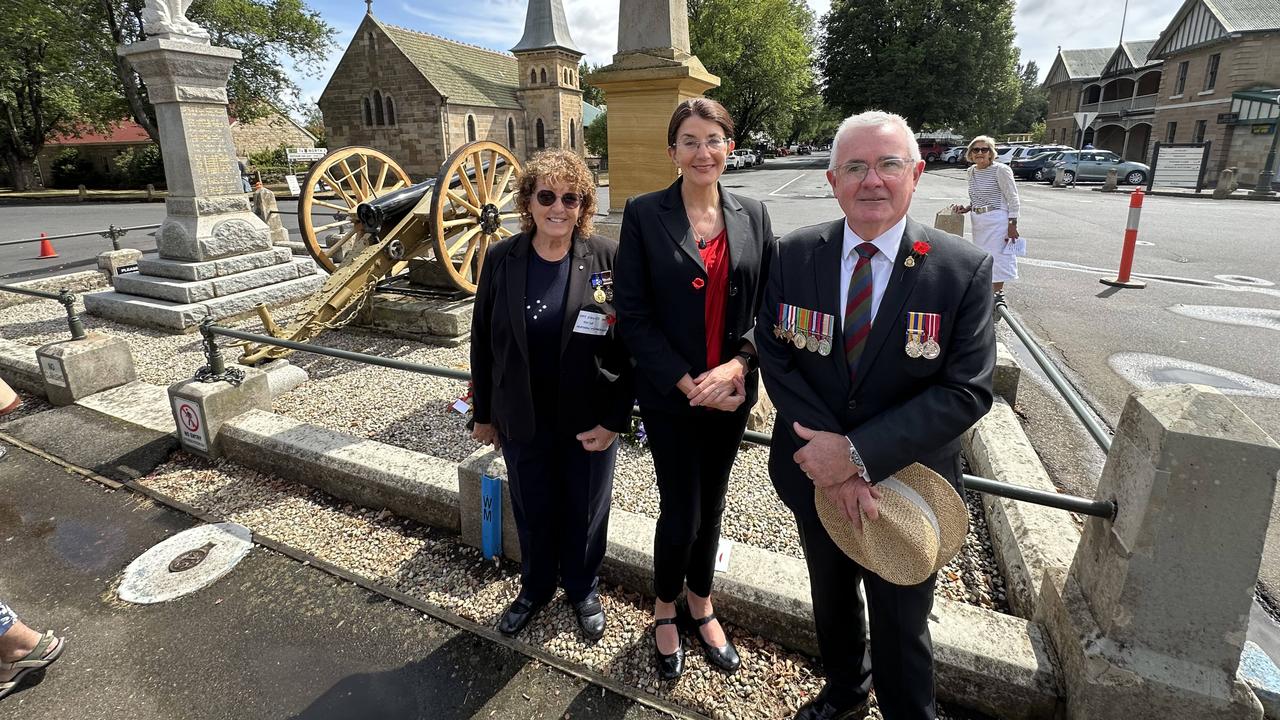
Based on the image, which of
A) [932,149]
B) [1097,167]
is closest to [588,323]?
[1097,167]

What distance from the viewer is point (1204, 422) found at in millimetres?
1554

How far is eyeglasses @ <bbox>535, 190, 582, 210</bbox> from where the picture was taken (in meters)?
2.08

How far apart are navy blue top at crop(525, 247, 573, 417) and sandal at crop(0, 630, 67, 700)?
198cm

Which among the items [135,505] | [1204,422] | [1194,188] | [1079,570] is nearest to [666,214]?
[1204,422]

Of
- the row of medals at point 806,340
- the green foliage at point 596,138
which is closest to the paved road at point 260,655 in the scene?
the row of medals at point 806,340

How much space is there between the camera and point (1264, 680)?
1.79 meters

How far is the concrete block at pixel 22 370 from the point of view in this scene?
15.6ft

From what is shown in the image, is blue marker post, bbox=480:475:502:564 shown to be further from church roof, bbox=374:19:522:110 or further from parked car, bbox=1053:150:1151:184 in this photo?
church roof, bbox=374:19:522:110

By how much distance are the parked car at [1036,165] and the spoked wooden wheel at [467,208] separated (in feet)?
91.8

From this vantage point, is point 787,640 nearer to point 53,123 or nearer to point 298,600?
point 298,600

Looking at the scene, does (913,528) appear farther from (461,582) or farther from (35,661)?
(35,661)

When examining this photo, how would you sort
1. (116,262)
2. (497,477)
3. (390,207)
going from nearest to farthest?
(497,477), (390,207), (116,262)

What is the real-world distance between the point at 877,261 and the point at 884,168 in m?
0.23

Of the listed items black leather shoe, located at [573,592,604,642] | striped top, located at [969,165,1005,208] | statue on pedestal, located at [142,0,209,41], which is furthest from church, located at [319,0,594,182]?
black leather shoe, located at [573,592,604,642]
